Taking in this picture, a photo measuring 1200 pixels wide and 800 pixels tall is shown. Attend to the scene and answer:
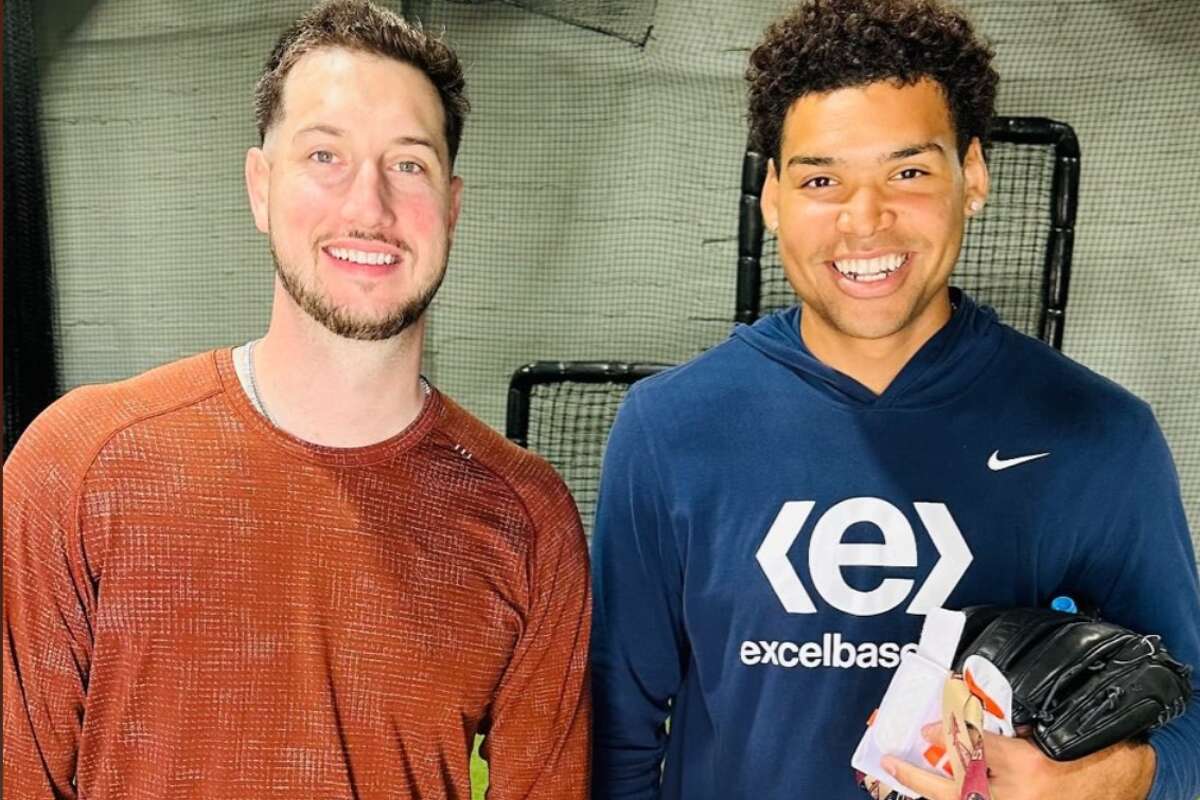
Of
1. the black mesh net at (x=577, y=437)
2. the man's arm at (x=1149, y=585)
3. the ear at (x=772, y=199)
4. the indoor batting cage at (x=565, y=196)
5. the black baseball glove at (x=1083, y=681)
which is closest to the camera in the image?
the black baseball glove at (x=1083, y=681)

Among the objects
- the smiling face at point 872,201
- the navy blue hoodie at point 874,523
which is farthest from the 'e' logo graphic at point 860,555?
the smiling face at point 872,201

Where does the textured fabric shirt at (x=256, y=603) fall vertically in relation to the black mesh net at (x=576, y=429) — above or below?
above

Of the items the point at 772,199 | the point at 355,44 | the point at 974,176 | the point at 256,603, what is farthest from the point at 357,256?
the point at 974,176

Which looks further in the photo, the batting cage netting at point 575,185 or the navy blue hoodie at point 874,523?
the batting cage netting at point 575,185

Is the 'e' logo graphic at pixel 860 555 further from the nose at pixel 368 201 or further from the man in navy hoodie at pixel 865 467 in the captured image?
the nose at pixel 368 201

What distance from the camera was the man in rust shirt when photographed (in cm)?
122

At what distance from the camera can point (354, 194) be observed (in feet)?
4.11

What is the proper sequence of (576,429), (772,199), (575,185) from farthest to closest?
1. (575,185)
2. (576,429)
3. (772,199)

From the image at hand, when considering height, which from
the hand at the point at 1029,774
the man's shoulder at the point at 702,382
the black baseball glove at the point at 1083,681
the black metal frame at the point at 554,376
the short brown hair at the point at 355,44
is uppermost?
the short brown hair at the point at 355,44

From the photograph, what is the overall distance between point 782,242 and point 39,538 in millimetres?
902

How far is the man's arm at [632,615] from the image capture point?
1.42m

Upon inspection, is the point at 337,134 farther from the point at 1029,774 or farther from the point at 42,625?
the point at 1029,774

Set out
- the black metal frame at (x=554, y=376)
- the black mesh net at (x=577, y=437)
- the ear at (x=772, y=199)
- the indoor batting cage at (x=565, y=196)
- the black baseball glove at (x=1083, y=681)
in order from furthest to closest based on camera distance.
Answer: the indoor batting cage at (x=565, y=196) → the black mesh net at (x=577, y=437) → the black metal frame at (x=554, y=376) → the ear at (x=772, y=199) → the black baseball glove at (x=1083, y=681)

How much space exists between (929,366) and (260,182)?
828 millimetres
